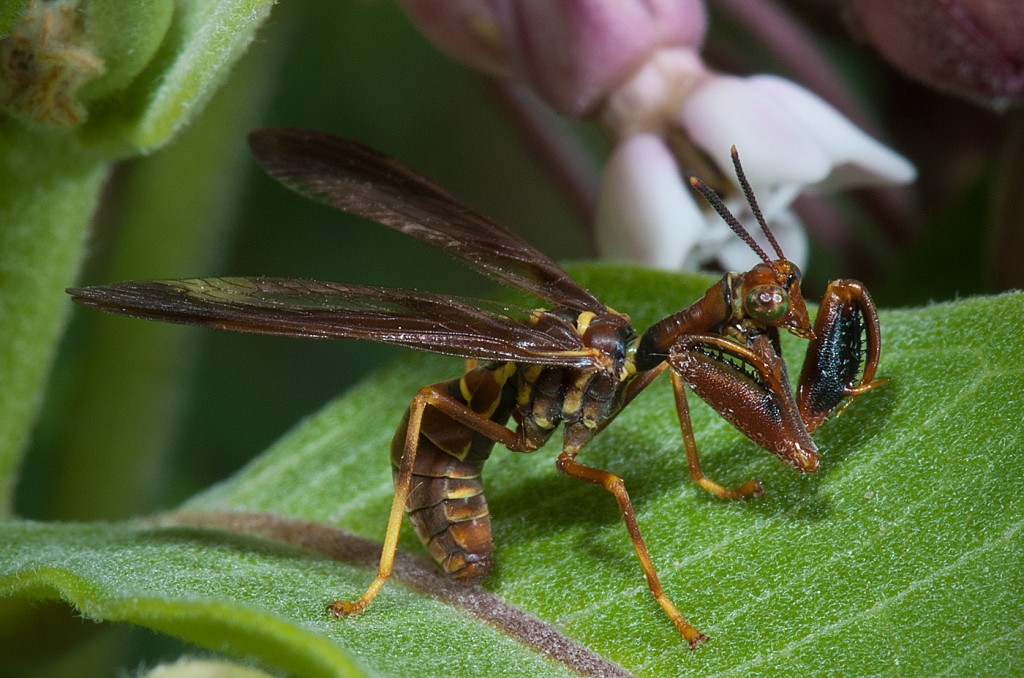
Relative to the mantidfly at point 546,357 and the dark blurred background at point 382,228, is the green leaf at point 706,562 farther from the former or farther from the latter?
the dark blurred background at point 382,228

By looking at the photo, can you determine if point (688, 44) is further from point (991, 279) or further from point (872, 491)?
point (872, 491)

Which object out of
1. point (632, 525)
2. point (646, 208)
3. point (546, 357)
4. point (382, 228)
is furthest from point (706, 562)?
point (382, 228)

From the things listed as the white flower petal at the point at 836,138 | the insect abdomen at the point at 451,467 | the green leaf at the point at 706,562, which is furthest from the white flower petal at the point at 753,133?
the insect abdomen at the point at 451,467

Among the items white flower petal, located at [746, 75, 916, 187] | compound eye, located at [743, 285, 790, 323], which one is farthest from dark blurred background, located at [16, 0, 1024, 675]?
compound eye, located at [743, 285, 790, 323]

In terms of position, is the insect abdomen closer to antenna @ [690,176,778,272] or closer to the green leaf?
the green leaf

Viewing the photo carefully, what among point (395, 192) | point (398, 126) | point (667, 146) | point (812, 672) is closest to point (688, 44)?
point (667, 146)
